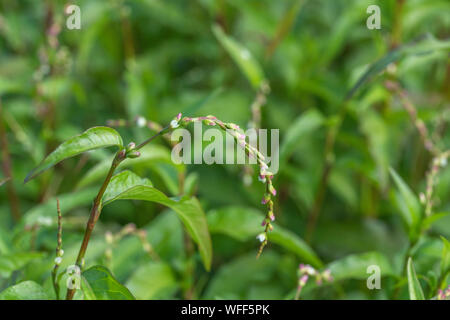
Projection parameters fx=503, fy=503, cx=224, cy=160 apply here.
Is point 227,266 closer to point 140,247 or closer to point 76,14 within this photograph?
point 140,247

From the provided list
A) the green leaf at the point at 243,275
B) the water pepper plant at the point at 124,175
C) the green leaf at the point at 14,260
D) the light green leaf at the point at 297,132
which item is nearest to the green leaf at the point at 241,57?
the light green leaf at the point at 297,132

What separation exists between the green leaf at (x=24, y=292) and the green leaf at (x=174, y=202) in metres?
0.20

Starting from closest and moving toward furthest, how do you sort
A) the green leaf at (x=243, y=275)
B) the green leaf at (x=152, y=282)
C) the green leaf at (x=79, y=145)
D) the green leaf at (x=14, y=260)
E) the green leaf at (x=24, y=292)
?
the green leaf at (x=79, y=145)
the green leaf at (x=24, y=292)
the green leaf at (x=14, y=260)
the green leaf at (x=152, y=282)
the green leaf at (x=243, y=275)

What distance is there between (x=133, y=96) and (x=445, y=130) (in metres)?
1.05

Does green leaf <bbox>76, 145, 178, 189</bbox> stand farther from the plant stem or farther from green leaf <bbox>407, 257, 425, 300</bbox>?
green leaf <bbox>407, 257, 425, 300</bbox>

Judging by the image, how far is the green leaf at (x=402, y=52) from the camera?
1031 millimetres

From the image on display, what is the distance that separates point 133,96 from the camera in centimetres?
151

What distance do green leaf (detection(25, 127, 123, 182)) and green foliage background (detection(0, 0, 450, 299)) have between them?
11.4 inches

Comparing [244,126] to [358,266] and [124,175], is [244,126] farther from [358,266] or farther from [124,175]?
[124,175]

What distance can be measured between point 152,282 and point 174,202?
433 mm

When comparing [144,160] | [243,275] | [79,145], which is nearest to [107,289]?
[79,145]

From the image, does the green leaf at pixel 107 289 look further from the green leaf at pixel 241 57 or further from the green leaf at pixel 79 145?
the green leaf at pixel 241 57

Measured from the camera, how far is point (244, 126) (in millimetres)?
1657

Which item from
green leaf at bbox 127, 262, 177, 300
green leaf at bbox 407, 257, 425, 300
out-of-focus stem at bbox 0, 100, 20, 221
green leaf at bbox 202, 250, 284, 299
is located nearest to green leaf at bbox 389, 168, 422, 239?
green leaf at bbox 407, 257, 425, 300
